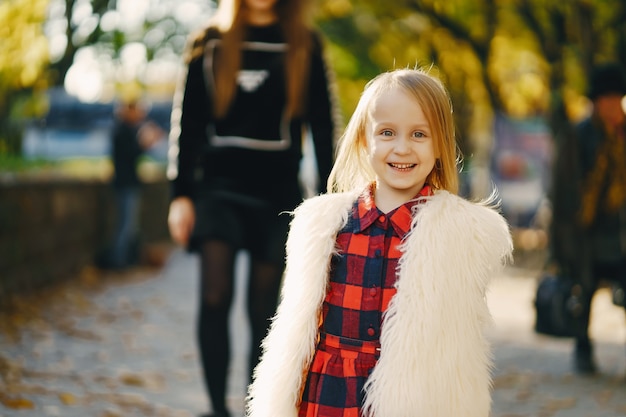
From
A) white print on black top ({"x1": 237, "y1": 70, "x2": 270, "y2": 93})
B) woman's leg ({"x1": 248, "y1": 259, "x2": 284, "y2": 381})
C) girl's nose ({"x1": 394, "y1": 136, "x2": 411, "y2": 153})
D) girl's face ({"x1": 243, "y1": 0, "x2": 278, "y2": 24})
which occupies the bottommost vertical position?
woman's leg ({"x1": 248, "y1": 259, "x2": 284, "y2": 381})

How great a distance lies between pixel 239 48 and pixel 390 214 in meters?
1.69

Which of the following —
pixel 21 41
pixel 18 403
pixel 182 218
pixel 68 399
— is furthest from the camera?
pixel 21 41

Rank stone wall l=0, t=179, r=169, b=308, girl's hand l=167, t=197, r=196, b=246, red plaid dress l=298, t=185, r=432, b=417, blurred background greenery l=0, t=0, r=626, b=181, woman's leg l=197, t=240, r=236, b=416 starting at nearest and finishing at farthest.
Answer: red plaid dress l=298, t=185, r=432, b=417 → woman's leg l=197, t=240, r=236, b=416 → girl's hand l=167, t=197, r=196, b=246 → stone wall l=0, t=179, r=169, b=308 → blurred background greenery l=0, t=0, r=626, b=181

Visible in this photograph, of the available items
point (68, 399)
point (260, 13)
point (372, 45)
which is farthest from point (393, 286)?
point (372, 45)

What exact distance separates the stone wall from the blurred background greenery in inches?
29.9

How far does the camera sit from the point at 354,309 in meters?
2.92

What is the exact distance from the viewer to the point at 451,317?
281 centimetres

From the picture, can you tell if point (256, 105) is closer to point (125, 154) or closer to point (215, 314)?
point (215, 314)

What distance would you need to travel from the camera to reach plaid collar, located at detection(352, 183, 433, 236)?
9.75 feet

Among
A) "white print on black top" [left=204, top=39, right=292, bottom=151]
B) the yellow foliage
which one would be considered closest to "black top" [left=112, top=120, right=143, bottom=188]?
the yellow foliage

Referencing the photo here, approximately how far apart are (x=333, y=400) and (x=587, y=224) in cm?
429

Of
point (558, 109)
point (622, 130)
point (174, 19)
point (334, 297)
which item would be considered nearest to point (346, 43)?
point (174, 19)

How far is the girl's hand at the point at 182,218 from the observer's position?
4520mm

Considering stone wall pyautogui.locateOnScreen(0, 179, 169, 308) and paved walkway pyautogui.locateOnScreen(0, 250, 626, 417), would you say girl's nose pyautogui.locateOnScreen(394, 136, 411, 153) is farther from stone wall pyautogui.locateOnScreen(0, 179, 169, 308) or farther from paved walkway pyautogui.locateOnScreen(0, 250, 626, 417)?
stone wall pyautogui.locateOnScreen(0, 179, 169, 308)
